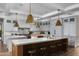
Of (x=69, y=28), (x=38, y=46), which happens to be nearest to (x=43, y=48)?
(x=38, y=46)

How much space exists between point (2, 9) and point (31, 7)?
22.6 inches

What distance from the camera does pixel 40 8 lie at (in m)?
2.45

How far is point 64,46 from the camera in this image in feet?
8.29

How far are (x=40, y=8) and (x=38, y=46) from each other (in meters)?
0.77

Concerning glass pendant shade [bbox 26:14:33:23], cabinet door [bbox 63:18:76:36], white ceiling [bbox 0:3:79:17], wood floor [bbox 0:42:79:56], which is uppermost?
white ceiling [bbox 0:3:79:17]

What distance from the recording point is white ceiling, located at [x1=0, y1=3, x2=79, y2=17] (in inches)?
93.5

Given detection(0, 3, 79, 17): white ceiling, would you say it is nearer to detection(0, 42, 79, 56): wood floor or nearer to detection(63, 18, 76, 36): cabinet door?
detection(63, 18, 76, 36): cabinet door

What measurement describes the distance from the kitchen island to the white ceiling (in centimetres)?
54

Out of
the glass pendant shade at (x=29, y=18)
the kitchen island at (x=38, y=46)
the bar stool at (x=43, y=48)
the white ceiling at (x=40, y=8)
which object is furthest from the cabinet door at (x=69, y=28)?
the glass pendant shade at (x=29, y=18)

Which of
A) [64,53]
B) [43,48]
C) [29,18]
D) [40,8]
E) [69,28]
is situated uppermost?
[40,8]

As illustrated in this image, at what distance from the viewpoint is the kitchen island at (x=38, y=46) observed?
2.35 meters

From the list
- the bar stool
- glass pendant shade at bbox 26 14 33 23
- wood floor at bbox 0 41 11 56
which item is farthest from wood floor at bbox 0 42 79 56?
glass pendant shade at bbox 26 14 33 23

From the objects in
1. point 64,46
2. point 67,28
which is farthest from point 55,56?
point 67,28

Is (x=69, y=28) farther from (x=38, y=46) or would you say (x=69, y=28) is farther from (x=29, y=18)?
(x=29, y=18)
